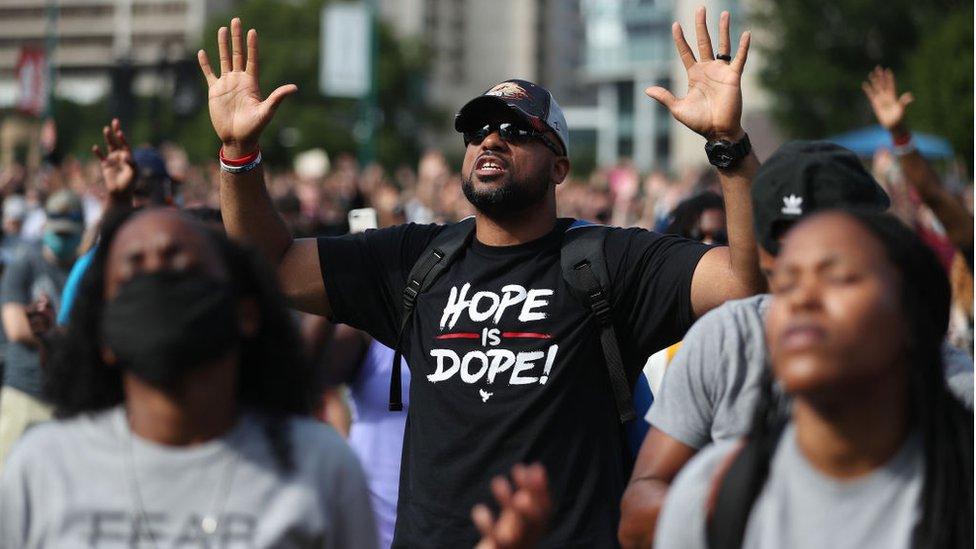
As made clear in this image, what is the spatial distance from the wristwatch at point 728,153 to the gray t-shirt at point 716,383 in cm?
103

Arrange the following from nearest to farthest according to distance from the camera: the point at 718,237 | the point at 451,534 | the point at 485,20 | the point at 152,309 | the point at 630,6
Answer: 1. the point at 152,309
2. the point at 451,534
3. the point at 718,237
4. the point at 630,6
5. the point at 485,20

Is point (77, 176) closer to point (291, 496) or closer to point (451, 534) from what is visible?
point (451, 534)

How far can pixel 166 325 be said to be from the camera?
8.27ft

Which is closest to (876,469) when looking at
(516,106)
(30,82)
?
(516,106)

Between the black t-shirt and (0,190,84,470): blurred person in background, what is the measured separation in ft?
13.1

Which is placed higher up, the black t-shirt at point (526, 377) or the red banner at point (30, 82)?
the red banner at point (30, 82)

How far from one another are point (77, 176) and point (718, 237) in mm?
15486

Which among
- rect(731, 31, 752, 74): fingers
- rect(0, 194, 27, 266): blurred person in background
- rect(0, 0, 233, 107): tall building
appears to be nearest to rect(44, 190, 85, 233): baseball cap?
rect(0, 194, 27, 266): blurred person in background

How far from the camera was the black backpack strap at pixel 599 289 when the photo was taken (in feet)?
13.7

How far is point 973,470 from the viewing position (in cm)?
243

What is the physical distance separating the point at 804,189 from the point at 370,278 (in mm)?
1750

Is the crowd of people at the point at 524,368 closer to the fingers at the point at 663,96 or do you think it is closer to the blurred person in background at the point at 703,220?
the fingers at the point at 663,96

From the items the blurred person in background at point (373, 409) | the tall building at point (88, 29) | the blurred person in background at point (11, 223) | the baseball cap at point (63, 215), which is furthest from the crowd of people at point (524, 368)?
the tall building at point (88, 29)

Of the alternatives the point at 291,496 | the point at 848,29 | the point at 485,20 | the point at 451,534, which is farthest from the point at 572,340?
the point at 485,20
